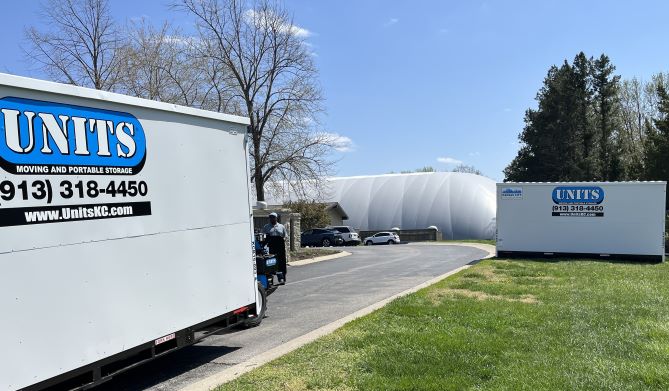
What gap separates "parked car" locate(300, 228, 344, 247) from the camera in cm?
4388

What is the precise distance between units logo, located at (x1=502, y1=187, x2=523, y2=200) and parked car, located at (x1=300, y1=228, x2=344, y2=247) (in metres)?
23.5

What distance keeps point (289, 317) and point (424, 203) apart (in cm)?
Answer: 5030

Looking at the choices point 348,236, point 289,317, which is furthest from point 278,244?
point 348,236

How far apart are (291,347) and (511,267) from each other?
11.7 metres

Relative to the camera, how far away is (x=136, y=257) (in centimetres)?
566

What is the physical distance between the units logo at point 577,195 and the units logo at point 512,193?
1.26 meters

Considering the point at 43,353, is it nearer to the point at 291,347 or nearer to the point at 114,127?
the point at 114,127

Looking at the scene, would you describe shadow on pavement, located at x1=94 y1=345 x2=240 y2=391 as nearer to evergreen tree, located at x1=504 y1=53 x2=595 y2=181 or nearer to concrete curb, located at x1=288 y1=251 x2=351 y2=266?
concrete curb, located at x1=288 y1=251 x2=351 y2=266

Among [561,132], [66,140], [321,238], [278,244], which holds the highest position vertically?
[561,132]

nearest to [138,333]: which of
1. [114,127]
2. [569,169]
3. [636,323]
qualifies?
[114,127]

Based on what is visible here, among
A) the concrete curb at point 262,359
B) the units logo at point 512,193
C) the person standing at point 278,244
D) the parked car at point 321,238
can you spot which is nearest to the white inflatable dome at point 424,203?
the parked car at point 321,238

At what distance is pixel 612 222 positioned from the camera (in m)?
20.4

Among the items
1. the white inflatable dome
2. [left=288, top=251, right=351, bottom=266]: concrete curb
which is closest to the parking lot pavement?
[left=288, top=251, right=351, bottom=266]: concrete curb

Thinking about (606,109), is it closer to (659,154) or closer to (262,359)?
(659,154)
